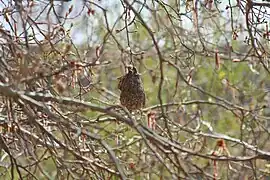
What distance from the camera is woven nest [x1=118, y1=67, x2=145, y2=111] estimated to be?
2795 mm

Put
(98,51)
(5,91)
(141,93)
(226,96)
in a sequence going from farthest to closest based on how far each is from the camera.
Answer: (226,96) < (141,93) < (98,51) < (5,91)

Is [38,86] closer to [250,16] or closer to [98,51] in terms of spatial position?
[98,51]

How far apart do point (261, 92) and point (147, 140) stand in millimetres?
3622

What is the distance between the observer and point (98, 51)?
2.63 m

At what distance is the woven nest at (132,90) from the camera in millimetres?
2795

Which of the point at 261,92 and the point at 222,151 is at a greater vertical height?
the point at 261,92

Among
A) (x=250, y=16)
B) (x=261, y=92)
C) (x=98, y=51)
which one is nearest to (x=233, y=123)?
(x=261, y=92)

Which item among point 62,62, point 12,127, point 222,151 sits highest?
point 62,62

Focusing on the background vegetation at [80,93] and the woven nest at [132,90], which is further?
the woven nest at [132,90]

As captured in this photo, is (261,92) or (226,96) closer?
(261,92)

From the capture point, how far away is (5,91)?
182cm

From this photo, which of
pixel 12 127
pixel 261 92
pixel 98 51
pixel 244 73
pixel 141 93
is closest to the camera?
pixel 12 127

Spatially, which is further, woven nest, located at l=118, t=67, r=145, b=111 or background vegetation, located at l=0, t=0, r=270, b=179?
woven nest, located at l=118, t=67, r=145, b=111

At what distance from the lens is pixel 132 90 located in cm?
279
